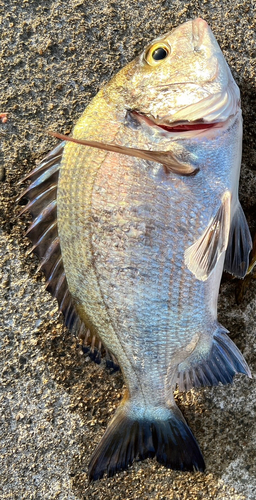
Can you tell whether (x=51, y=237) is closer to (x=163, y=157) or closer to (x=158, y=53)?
(x=163, y=157)

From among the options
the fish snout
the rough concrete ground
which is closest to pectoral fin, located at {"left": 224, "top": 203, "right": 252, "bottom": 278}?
the rough concrete ground

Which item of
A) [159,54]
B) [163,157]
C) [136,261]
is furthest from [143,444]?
[159,54]

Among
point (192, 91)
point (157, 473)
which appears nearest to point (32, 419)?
point (157, 473)

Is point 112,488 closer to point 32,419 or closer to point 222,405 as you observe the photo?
point 32,419

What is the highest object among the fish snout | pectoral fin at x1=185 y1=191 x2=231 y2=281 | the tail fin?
the fish snout

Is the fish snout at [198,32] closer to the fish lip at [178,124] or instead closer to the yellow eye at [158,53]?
the yellow eye at [158,53]

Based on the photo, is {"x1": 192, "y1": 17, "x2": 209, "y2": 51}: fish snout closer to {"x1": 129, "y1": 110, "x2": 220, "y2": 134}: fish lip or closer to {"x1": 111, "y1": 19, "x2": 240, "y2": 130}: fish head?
{"x1": 111, "y1": 19, "x2": 240, "y2": 130}: fish head
